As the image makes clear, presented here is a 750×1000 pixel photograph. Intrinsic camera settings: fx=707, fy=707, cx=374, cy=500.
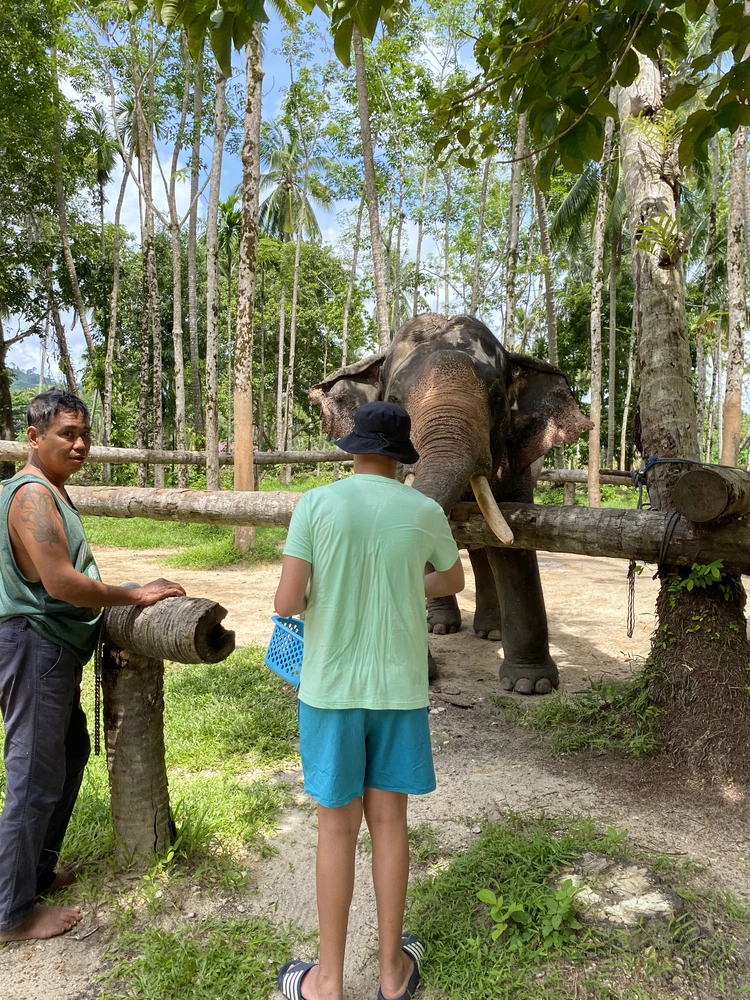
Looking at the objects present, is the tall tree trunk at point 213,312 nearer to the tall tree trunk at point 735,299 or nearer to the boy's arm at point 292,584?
the tall tree trunk at point 735,299

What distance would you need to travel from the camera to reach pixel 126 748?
109 inches

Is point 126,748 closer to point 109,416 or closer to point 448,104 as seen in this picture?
point 448,104

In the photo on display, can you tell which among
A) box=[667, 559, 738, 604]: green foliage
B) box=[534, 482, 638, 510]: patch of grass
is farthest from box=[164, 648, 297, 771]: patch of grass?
box=[534, 482, 638, 510]: patch of grass

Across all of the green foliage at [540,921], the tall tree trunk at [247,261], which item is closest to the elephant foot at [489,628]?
the tall tree trunk at [247,261]

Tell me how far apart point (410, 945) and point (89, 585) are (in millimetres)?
1606

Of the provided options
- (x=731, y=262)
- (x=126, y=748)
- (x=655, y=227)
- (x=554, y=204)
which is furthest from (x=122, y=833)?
(x=554, y=204)

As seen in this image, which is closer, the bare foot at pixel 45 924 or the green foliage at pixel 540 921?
the green foliage at pixel 540 921

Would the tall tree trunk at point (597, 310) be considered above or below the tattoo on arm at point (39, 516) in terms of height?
above

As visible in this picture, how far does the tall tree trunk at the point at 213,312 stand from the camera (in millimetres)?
11494

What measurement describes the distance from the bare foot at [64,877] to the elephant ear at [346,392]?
3.39 metres

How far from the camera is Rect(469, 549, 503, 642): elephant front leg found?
6.85m

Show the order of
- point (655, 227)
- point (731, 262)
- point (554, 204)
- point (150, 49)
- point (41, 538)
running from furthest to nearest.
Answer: point (554, 204) → point (150, 49) → point (731, 262) → point (655, 227) → point (41, 538)

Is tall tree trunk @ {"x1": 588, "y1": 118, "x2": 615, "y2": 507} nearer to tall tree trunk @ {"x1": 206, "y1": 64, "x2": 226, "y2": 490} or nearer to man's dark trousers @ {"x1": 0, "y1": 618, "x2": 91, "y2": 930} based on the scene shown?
tall tree trunk @ {"x1": 206, "y1": 64, "x2": 226, "y2": 490}

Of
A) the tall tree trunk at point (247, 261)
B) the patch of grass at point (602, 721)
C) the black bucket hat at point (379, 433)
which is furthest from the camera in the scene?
the tall tree trunk at point (247, 261)
